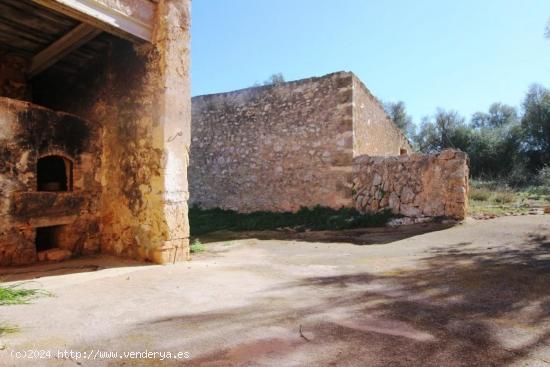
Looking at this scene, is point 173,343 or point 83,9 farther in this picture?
point 83,9

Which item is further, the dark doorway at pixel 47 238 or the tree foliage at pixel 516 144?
the tree foliage at pixel 516 144

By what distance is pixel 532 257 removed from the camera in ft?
14.3

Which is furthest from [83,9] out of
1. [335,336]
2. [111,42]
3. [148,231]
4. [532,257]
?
[532,257]

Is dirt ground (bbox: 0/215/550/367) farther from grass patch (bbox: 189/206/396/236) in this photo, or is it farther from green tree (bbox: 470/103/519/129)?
green tree (bbox: 470/103/519/129)

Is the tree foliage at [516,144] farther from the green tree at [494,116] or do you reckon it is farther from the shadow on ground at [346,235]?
the shadow on ground at [346,235]

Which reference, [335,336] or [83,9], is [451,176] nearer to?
[335,336]

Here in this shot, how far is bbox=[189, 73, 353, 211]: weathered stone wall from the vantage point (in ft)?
32.4

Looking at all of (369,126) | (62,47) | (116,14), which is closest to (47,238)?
(62,47)

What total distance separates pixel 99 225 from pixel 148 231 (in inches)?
54.8

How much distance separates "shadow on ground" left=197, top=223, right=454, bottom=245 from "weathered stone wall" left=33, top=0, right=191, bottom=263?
9.52 ft

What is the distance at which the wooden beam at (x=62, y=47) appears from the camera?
534 cm

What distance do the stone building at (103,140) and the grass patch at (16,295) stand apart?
1.67 m

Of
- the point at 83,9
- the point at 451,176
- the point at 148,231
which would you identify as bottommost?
the point at 148,231

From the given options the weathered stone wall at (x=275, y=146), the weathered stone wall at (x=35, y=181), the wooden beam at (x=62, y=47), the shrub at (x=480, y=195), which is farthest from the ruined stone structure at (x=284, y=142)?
the wooden beam at (x=62, y=47)
